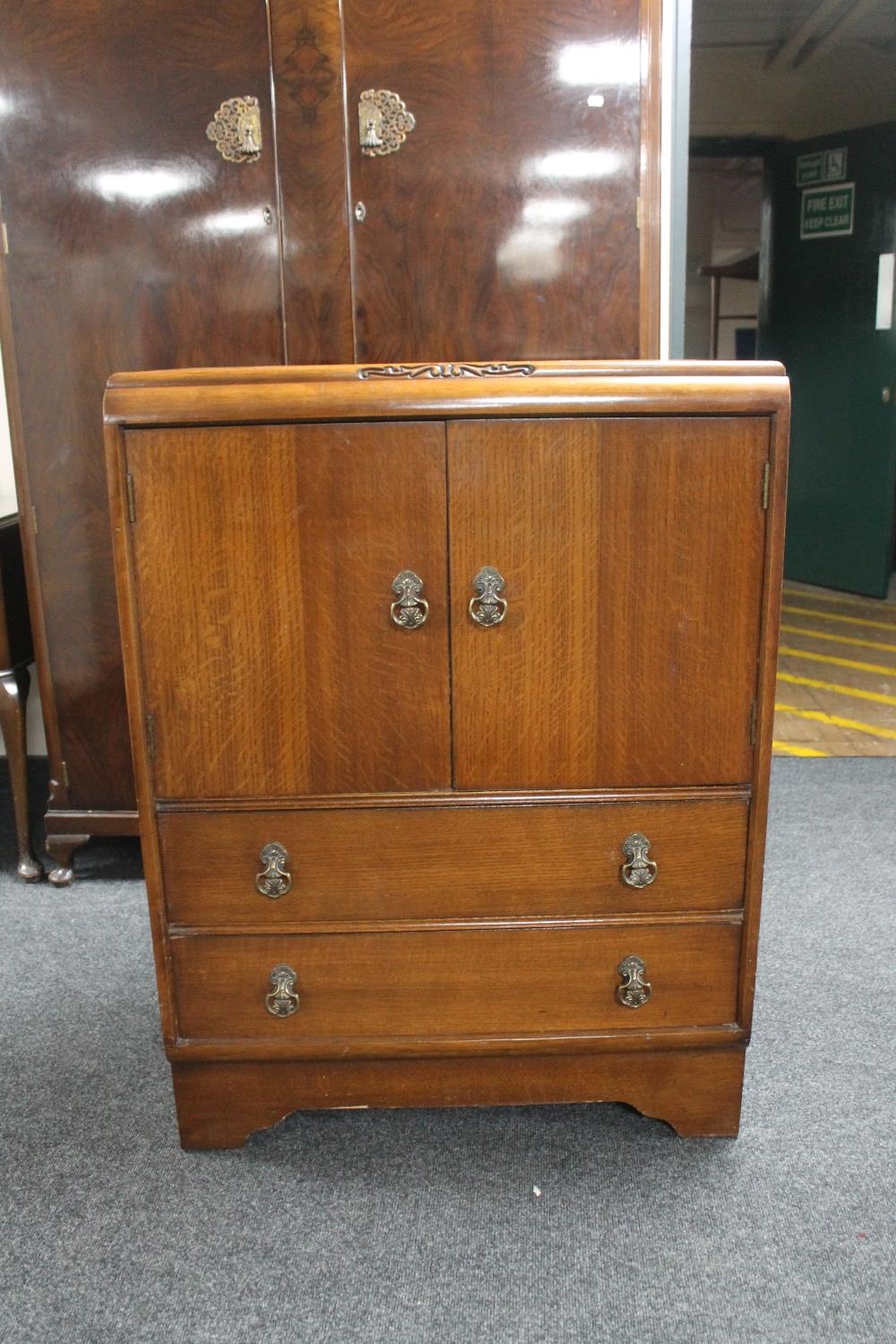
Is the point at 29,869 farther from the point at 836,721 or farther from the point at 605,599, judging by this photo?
the point at 836,721

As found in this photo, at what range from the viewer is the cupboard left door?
4.58 feet

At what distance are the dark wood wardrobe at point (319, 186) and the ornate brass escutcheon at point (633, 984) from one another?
115 centimetres

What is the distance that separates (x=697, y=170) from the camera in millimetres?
9156

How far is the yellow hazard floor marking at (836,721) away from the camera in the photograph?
3551 millimetres

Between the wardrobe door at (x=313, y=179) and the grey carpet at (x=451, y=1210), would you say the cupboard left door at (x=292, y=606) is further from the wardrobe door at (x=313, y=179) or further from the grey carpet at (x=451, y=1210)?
the wardrobe door at (x=313, y=179)

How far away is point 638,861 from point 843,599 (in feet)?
14.6

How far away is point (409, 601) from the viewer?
4.71ft

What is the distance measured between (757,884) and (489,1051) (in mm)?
471

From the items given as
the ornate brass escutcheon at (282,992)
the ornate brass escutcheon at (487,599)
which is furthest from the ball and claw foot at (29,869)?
the ornate brass escutcheon at (487,599)

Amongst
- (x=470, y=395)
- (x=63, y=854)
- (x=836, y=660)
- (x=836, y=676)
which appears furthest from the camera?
(x=836, y=660)

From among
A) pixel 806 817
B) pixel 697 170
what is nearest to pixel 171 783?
pixel 806 817

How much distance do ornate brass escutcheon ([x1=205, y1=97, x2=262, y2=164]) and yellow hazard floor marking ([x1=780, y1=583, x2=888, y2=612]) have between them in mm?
4184

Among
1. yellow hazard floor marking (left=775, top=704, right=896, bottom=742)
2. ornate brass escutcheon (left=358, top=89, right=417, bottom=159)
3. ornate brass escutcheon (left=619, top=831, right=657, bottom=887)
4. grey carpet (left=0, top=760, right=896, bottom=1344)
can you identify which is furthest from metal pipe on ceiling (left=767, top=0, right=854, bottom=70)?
ornate brass escutcheon (left=619, top=831, right=657, bottom=887)

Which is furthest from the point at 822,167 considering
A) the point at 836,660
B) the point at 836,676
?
the point at 836,676
